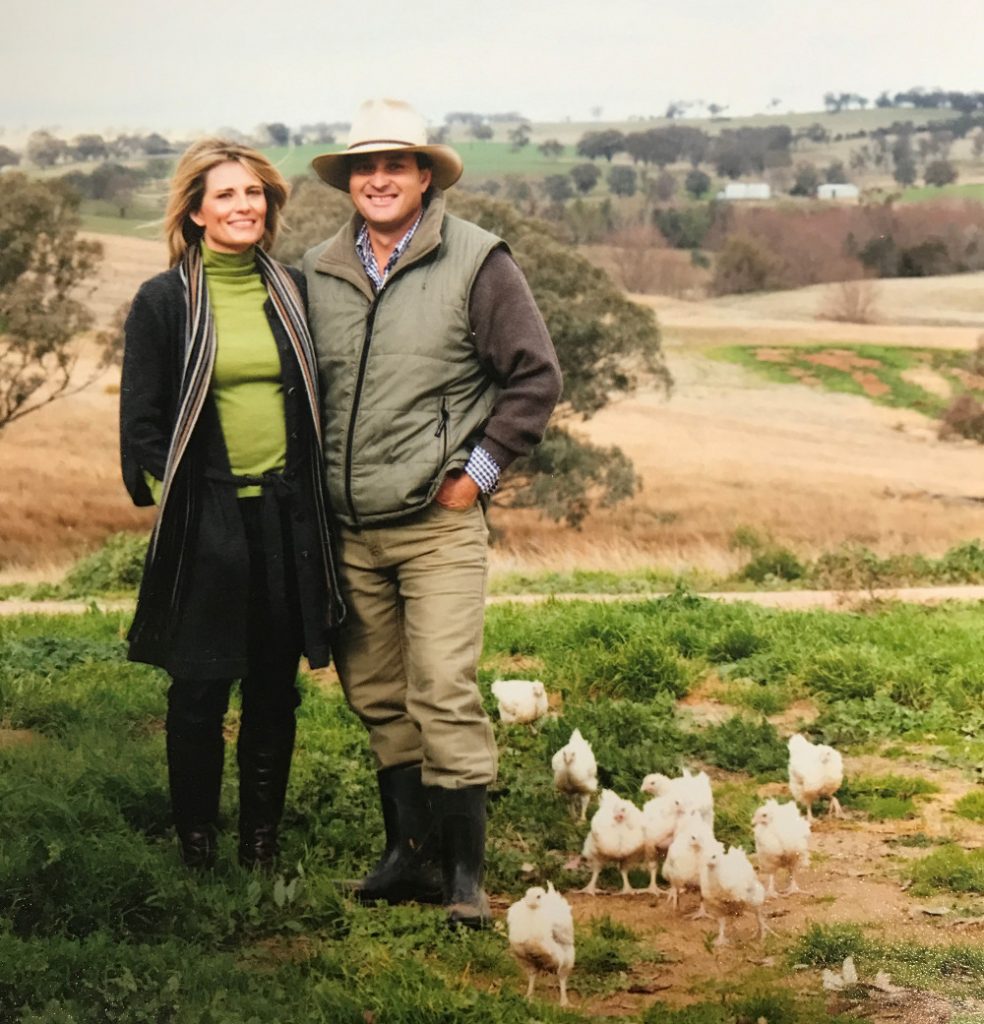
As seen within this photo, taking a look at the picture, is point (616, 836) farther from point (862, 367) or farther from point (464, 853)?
point (862, 367)

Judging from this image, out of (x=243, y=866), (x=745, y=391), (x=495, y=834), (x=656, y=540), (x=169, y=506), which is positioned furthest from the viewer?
(x=745, y=391)

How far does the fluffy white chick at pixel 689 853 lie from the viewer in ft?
13.4

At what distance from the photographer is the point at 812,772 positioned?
4930 mm

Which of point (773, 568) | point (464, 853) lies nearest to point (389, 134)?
point (464, 853)

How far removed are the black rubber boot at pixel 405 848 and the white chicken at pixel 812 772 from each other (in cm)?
139

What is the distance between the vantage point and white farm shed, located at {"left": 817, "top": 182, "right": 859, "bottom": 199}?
1474 centimetres

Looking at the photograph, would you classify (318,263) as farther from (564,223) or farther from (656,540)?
(564,223)

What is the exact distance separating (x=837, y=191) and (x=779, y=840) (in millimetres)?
11607

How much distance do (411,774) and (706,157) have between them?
1204cm

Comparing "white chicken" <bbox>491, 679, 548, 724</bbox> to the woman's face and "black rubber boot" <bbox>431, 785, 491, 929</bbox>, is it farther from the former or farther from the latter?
the woman's face

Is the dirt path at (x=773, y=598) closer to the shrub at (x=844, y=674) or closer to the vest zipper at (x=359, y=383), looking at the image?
the shrub at (x=844, y=674)

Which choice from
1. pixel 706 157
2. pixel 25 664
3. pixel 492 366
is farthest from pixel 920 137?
pixel 492 366

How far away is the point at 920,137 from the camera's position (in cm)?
1387

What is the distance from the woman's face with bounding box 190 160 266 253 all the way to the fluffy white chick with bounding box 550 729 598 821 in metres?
1.94
